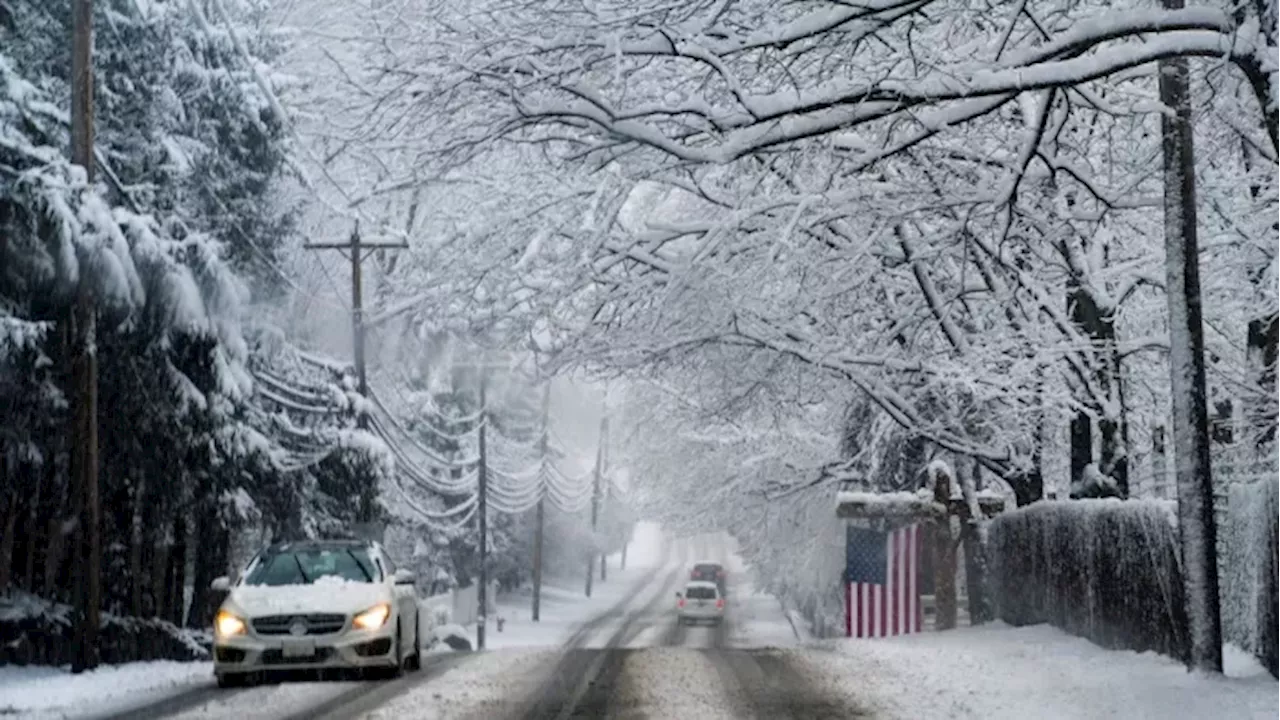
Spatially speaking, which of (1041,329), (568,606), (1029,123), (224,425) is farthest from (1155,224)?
(568,606)

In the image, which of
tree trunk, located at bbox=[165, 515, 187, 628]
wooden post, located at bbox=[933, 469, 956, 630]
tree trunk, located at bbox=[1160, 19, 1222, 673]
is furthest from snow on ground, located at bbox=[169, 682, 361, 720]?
tree trunk, located at bbox=[165, 515, 187, 628]

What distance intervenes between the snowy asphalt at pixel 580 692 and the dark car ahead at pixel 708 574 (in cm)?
5273

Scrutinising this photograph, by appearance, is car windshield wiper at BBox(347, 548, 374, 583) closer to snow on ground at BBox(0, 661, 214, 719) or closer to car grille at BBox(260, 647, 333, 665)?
car grille at BBox(260, 647, 333, 665)

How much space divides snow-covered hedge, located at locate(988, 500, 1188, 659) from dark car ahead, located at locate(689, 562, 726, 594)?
1934 inches

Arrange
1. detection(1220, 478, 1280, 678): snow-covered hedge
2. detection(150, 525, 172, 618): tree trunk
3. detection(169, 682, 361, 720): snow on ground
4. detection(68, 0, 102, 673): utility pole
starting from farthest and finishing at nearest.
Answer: detection(150, 525, 172, 618): tree trunk
detection(68, 0, 102, 673): utility pole
detection(1220, 478, 1280, 678): snow-covered hedge
detection(169, 682, 361, 720): snow on ground

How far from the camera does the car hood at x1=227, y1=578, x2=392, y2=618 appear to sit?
15.3 m

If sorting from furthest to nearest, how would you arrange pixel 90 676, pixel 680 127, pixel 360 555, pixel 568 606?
pixel 568 606 → pixel 90 676 → pixel 360 555 → pixel 680 127

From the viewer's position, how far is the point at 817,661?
1791cm

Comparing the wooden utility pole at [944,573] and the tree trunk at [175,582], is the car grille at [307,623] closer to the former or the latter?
the wooden utility pole at [944,573]

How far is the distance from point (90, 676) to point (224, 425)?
8928 millimetres

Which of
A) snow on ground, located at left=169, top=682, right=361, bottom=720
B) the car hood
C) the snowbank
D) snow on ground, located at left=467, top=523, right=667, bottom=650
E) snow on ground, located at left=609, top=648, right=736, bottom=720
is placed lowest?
snow on ground, located at left=467, top=523, right=667, bottom=650

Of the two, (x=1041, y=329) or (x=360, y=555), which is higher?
(x=1041, y=329)

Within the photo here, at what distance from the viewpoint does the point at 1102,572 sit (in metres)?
17.9

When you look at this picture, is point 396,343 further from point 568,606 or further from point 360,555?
point 568,606
